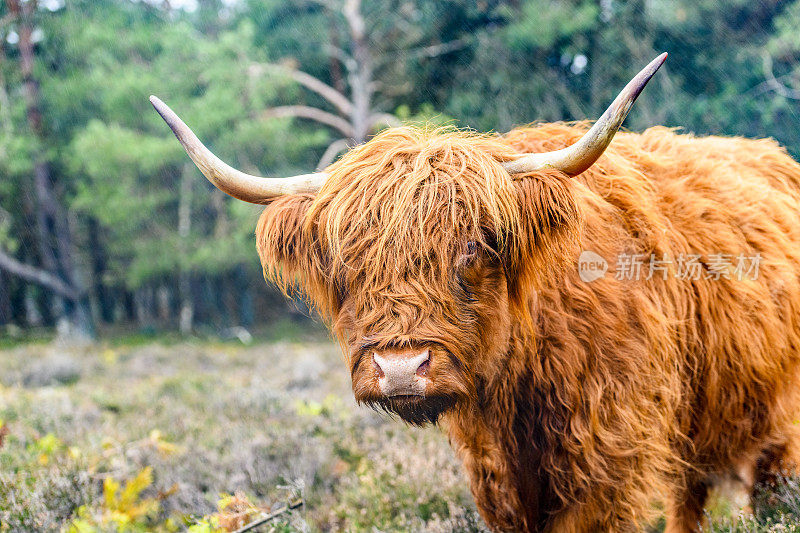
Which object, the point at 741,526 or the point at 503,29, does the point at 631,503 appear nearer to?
the point at 741,526

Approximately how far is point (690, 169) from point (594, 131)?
43.9 inches

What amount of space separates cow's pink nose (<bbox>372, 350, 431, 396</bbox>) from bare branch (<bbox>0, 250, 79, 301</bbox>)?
16.1m

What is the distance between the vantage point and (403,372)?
170cm

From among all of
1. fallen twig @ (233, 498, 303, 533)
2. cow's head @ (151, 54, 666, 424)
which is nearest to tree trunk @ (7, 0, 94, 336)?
fallen twig @ (233, 498, 303, 533)

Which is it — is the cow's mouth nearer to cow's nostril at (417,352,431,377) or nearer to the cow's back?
cow's nostril at (417,352,431,377)

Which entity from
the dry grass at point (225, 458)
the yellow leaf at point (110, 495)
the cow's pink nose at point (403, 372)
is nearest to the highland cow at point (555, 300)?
the cow's pink nose at point (403, 372)

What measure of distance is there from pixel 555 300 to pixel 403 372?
2.44 ft

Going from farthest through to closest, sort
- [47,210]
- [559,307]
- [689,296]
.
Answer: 1. [47,210]
2. [689,296]
3. [559,307]

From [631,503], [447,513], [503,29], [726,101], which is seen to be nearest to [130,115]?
[503,29]

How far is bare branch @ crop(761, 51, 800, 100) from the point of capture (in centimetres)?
955

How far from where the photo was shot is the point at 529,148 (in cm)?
242

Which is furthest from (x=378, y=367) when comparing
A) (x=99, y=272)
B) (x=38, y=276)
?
(x=99, y=272)

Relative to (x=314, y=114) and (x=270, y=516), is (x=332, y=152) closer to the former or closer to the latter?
(x=314, y=114)

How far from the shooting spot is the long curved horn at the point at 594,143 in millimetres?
1697
